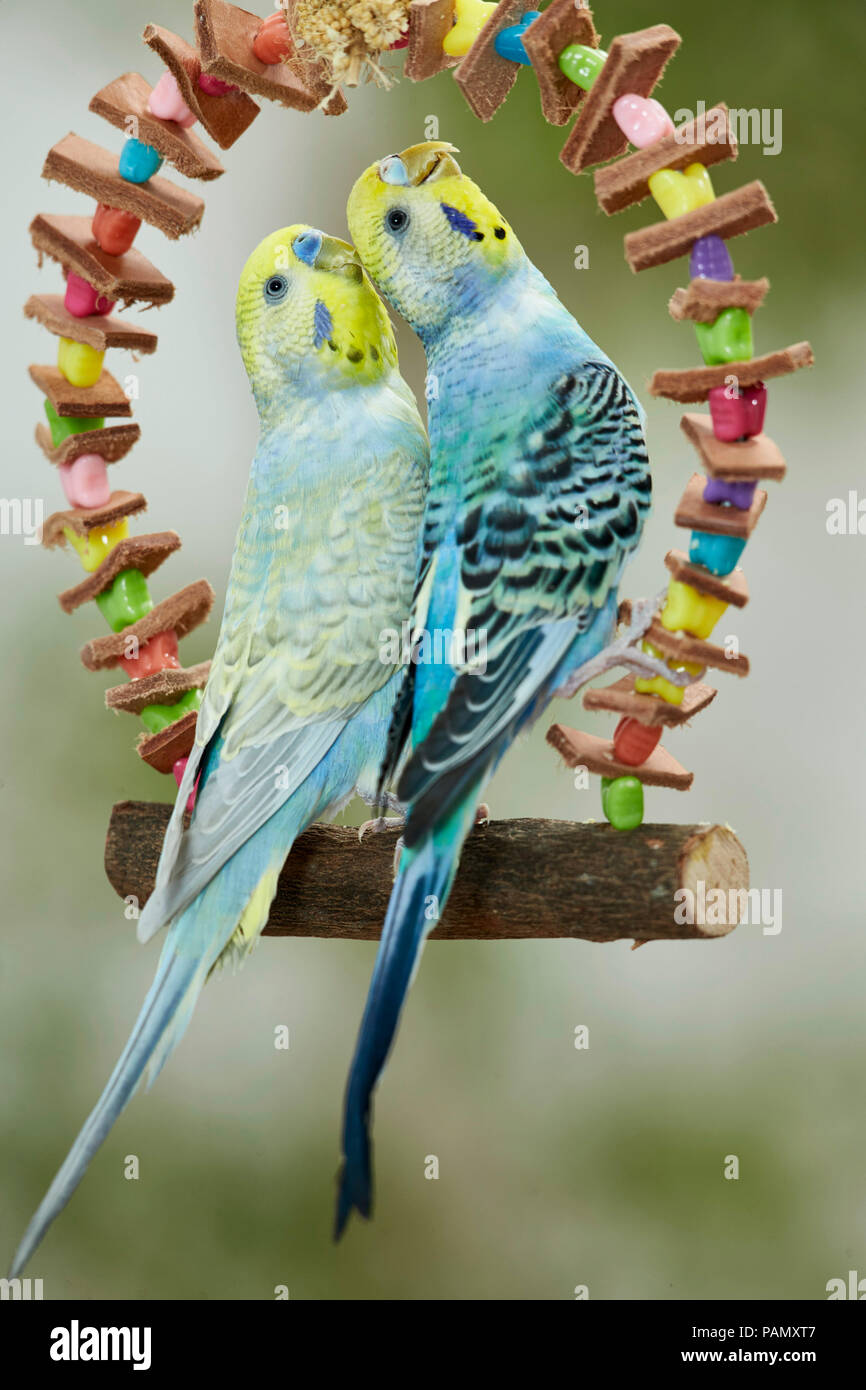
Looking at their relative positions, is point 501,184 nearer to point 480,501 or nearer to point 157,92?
point 157,92

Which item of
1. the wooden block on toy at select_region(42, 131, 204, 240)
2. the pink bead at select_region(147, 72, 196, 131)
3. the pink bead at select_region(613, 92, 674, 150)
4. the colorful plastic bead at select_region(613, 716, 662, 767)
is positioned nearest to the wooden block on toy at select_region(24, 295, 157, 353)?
the wooden block on toy at select_region(42, 131, 204, 240)

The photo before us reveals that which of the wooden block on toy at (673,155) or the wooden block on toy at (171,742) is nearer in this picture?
the wooden block on toy at (673,155)

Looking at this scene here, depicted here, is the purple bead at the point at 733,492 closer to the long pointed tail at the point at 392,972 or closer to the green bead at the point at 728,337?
the green bead at the point at 728,337

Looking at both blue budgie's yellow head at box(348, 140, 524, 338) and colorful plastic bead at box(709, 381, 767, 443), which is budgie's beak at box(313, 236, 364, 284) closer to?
blue budgie's yellow head at box(348, 140, 524, 338)

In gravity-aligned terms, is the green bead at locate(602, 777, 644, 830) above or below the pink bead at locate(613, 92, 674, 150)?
below

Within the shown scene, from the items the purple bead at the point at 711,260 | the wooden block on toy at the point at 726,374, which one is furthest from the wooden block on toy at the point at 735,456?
the purple bead at the point at 711,260

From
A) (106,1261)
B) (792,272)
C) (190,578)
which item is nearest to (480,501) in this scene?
(190,578)
